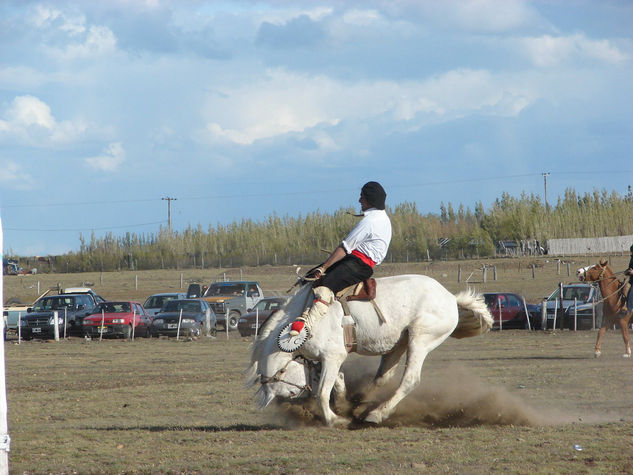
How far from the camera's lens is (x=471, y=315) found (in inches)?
396

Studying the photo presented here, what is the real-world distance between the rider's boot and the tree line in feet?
237

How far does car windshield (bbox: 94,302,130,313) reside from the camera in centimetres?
3116

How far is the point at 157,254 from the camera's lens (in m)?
95.8

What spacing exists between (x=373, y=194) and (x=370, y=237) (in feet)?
1.56

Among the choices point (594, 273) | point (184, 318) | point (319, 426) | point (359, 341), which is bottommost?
point (319, 426)

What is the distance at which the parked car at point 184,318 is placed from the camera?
30859 millimetres

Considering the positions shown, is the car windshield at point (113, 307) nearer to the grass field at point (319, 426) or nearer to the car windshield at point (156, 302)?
the car windshield at point (156, 302)

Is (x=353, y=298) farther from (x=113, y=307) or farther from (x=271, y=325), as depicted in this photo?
(x=113, y=307)

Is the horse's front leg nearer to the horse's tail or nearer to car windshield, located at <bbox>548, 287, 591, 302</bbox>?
the horse's tail

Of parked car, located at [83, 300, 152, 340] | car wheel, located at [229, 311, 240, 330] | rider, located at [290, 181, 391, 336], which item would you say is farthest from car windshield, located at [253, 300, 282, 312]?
rider, located at [290, 181, 391, 336]

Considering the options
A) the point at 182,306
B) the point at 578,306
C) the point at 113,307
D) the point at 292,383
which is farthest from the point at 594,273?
the point at 113,307

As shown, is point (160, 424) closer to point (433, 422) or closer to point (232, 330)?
point (433, 422)

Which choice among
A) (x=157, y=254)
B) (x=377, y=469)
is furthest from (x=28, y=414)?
(x=157, y=254)

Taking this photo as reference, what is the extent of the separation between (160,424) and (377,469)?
12.8 feet
